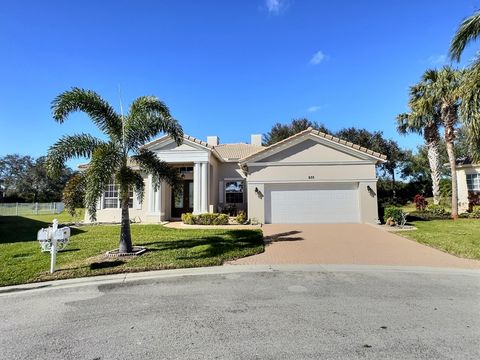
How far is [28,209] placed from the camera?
31219mm

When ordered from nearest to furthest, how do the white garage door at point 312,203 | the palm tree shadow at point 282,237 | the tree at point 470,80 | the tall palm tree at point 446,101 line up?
1. the tree at point 470,80
2. the palm tree shadow at point 282,237
3. the white garage door at point 312,203
4. the tall palm tree at point 446,101

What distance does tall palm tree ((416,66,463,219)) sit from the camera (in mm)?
18922

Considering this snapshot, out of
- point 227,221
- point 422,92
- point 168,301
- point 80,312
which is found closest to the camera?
point 80,312

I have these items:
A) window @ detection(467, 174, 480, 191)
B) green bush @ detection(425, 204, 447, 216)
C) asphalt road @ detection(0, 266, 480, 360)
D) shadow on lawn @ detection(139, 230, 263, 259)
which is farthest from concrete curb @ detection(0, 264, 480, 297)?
window @ detection(467, 174, 480, 191)

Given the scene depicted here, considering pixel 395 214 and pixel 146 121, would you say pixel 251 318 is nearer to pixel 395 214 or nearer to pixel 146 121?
pixel 146 121

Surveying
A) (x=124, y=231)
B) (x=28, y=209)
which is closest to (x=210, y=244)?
(x=124, y=231)

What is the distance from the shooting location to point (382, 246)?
10500mm

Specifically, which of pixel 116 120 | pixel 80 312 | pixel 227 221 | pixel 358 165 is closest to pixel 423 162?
pixel 358 165

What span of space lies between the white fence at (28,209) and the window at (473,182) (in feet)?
117

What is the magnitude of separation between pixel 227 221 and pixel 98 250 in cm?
785

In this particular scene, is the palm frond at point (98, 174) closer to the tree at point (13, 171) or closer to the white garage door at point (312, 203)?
the white garage door at point (312, 203)

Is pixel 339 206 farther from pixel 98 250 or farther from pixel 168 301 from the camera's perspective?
pixel 168 301

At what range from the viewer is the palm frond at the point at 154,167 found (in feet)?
32.4

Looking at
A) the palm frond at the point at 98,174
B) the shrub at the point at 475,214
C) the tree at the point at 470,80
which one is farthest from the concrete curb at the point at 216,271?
the shrub at the point at 475,214
